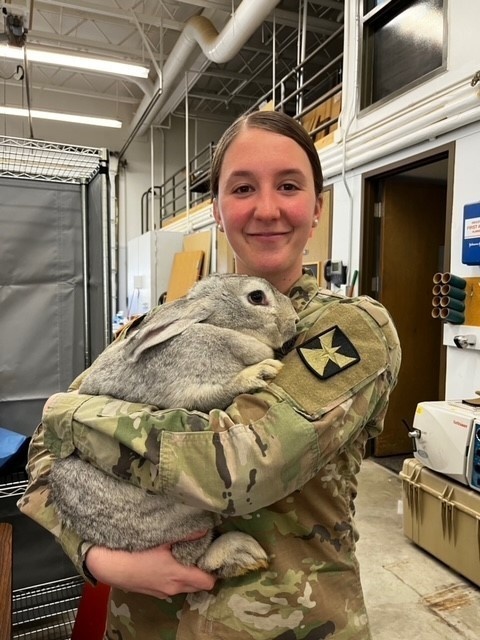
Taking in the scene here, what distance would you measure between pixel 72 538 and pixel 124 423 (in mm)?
302

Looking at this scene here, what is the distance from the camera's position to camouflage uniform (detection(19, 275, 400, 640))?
709mm

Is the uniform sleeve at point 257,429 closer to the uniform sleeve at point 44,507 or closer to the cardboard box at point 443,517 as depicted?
the uniform sleeve at point 44,507

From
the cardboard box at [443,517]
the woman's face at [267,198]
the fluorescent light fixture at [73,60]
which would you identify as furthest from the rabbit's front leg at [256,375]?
the fluorescent light fixture at [73,60]

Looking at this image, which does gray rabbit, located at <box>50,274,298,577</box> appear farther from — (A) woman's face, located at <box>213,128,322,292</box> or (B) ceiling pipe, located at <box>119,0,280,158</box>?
(B) ceiling pipe, located at <box>119,0,280,158</box>

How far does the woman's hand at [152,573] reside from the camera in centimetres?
79

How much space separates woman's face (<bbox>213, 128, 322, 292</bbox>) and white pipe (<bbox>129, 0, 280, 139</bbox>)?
16.0ft

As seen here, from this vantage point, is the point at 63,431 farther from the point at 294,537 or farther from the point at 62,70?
the point at 62,70

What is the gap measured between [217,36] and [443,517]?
6.33 m

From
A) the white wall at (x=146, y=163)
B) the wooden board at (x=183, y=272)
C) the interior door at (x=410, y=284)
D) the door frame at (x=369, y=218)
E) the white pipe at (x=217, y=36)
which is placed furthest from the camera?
the white wall at (x=146, y=163)

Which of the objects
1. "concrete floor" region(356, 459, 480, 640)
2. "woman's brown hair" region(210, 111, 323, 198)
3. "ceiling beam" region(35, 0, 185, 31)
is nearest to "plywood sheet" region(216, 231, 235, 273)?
"ceiling beam" region(35, 0, 185, 31)

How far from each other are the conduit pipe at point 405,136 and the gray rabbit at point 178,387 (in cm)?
278

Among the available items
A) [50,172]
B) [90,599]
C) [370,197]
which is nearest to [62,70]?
[370,197]

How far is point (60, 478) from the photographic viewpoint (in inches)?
36.2

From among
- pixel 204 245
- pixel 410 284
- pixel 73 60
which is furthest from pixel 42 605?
pixel 204 245
